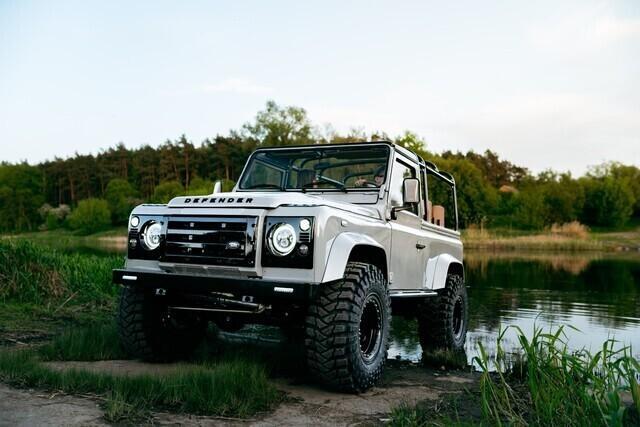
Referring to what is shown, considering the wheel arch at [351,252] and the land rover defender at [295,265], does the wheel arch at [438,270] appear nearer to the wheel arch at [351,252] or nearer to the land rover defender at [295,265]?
the land rover defender at [295,265]

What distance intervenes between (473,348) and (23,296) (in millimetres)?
6348

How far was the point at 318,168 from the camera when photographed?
6.61 metres

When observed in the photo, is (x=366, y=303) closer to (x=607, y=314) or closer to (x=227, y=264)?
(x=227, y=264)

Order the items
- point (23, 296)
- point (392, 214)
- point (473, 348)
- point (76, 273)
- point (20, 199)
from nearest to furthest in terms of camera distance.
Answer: point (392, 214)
point (473, 348)
point (23, 296)
point (76, 273)
point (20, 199)

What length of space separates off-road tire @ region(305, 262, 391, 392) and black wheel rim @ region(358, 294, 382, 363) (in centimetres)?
15

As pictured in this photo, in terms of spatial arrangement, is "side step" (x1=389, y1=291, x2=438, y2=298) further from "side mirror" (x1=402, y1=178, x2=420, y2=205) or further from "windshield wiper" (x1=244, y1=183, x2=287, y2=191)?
"windshield wiper" (x1=244, y1=183, x2=287, y2=191)

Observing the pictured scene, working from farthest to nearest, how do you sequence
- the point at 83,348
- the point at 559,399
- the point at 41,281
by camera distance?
1. the point at 41,281
2. the point at 83,348
3. the point at 559,399

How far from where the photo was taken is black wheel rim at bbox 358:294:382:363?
5.07m

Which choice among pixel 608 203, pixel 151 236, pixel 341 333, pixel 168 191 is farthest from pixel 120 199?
pixel 341 333

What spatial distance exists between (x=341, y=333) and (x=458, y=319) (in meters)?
3.78

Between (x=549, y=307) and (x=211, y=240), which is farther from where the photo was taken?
(x=549, y=307)

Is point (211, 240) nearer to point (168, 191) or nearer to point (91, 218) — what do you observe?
point (168, 191)

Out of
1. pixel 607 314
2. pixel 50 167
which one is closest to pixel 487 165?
pixel 50 167

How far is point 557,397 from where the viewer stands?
3.51m
